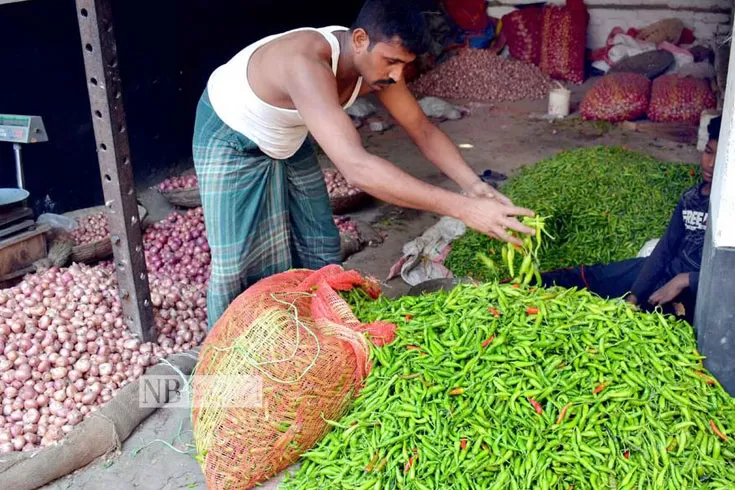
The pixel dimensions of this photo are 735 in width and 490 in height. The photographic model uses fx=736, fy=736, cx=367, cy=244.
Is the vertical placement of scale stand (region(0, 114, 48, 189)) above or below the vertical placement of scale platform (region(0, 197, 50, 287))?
above

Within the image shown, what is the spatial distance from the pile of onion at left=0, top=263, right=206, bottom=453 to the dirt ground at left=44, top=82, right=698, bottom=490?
289 millimetres

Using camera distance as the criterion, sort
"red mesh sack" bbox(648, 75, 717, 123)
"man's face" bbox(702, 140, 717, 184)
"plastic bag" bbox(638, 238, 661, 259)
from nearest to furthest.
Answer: "man's face" bbox(702, 140, 717, 184) < "plastic bag" bbox(638, 238, 661, 259) < "red mesh sack" bbox(648, 75, 717, 123)

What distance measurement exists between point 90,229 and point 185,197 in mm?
854

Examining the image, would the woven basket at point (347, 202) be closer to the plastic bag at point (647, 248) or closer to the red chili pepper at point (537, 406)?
the plastic bag at point (647, 248)

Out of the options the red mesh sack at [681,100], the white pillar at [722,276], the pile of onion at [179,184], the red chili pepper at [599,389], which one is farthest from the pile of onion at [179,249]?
the red mesh sack at [681,100]

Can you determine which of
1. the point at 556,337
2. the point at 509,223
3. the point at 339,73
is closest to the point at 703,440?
the point at 556,337

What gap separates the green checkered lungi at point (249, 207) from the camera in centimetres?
322

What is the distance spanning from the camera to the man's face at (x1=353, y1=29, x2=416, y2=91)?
2.76 meters

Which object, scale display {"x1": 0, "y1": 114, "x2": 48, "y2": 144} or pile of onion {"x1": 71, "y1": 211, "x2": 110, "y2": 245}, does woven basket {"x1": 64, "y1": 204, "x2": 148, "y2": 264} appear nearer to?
pile of onion {"x1": 71, "y1": 211, "x2": 110, "y2": 245}

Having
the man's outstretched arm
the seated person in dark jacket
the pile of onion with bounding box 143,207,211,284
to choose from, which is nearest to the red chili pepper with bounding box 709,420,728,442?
the man's outstretched arm

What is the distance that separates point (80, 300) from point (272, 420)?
1.81 metres

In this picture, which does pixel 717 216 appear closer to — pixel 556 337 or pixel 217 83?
pixel 556 337

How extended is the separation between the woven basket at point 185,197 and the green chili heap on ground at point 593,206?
2026 millimetres

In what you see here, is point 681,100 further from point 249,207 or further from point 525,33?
point 249,207
